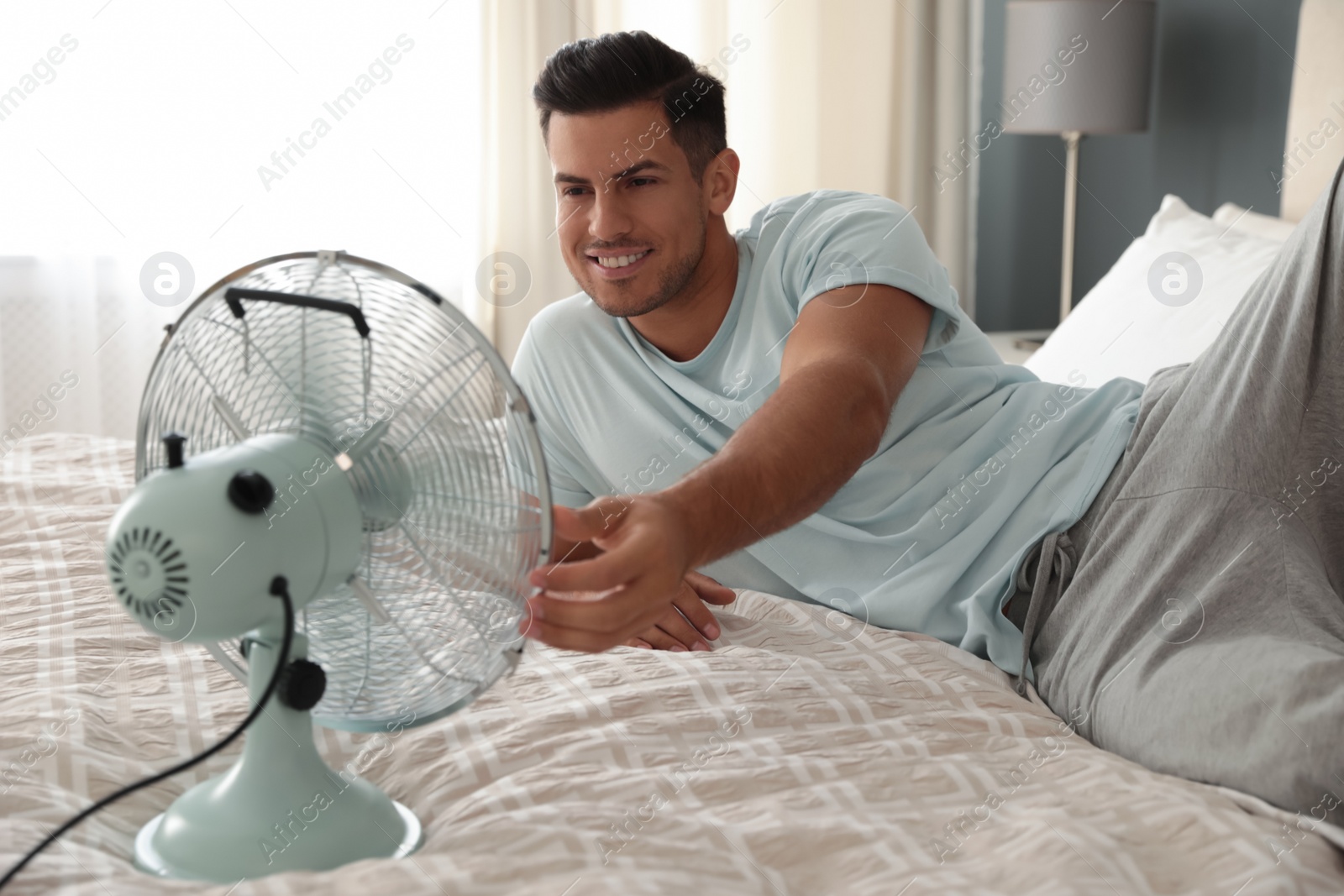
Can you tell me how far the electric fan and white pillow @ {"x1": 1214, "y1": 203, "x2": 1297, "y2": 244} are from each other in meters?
1.75

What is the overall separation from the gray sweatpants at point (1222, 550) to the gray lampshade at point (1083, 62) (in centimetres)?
178

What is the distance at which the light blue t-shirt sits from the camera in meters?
1.26

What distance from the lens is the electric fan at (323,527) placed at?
0.67m

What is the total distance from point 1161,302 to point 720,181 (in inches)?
32.6

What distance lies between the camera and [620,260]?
1503 millimetres

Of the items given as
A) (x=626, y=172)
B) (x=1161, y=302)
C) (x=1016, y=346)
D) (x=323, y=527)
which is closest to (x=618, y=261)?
(x=626, y=172)

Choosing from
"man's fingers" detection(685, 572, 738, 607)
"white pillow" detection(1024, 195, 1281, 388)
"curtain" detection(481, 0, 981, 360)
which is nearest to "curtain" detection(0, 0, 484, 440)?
"curtain" detection(481, 0, 981, 360)

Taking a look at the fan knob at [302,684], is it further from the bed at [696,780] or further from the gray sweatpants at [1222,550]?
the gray sweatpants at [1222,550]

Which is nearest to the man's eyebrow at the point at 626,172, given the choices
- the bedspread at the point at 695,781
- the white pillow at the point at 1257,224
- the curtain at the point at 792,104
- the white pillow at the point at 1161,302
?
the bedspread at the point at 695,781

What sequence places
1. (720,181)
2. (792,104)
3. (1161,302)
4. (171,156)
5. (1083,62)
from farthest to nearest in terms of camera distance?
(792,104), (171,156), (1083,62), (1161,302), (720,181)

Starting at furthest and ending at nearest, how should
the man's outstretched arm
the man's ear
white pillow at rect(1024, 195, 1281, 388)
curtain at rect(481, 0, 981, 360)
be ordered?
curtain at rect(481, 0, 981, 360) → white pillow at rect(1024, 195, 1281, 388) → the man's ear → the man's outstretched arm

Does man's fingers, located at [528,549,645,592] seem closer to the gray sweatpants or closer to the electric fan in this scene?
the electric fan

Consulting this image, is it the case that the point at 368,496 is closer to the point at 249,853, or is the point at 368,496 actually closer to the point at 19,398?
the point at 249,853

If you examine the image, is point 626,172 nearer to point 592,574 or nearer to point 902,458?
point 902,458
